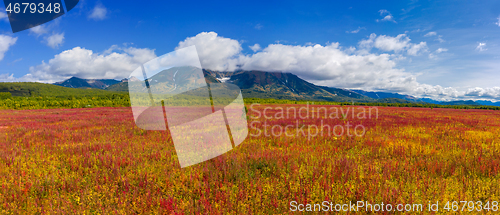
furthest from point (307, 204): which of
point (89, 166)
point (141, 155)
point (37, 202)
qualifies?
point (89, 166)

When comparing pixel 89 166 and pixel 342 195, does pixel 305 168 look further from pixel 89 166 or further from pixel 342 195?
pixel 89 166

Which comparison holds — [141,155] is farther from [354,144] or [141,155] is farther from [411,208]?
[354,144]

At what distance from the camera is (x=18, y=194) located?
3.03m

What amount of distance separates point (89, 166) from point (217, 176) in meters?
3.02

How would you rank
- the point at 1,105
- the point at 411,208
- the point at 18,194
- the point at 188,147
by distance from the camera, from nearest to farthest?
the point at 411,208, the point at 18,194, the point at 188,147, the point at 1,105

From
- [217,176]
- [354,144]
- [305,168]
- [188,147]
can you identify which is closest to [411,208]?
[305,168]

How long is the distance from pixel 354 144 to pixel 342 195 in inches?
147

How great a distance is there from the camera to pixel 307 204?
2.69m

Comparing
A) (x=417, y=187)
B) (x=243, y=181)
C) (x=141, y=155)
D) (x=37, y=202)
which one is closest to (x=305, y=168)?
(x=243, y=181)

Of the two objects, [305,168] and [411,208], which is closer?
[411,208]

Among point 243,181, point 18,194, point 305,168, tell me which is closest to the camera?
point 18,194

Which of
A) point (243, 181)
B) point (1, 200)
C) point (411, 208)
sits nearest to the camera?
point (411, 208)

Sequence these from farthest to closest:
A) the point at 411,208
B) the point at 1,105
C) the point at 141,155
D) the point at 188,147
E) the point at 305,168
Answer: the point at 1,105
the point at 188,147
the point at 141,155
the point at 305,168
the point at 411,208

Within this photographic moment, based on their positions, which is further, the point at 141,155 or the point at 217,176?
the point at 141,155
